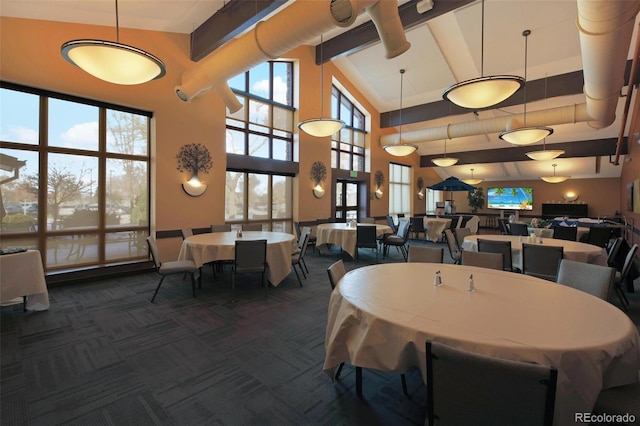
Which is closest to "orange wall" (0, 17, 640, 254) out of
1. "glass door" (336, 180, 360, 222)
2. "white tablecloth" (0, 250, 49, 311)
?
"glass door" (336, 180, 360, 222)

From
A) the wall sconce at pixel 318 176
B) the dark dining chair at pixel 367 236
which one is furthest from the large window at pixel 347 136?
the dark dining chair at pixel 367 236

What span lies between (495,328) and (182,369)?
7.69 feet

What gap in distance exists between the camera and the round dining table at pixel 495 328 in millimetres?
1276

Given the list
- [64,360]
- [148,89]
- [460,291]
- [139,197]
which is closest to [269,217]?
[139,197]

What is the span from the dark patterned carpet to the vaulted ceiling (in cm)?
387

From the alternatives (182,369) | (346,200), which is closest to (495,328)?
(182,369)

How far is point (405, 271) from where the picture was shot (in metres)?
2.64

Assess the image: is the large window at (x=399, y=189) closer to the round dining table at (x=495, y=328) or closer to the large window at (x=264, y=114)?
the large window at (x=264, y=114)

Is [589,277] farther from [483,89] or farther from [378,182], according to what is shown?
[378,182]

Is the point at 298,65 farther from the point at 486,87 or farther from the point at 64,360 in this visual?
the point at 64,360

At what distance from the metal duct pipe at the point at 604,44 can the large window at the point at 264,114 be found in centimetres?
598

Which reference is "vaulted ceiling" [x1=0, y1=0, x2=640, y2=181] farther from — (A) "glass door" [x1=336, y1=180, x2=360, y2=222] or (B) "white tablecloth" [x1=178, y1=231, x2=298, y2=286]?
(B) "white tablecloth" [x1=178, y1=231, x2=298, y2=286]

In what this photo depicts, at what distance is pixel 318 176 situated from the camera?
28.1 ft

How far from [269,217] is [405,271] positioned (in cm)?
550
